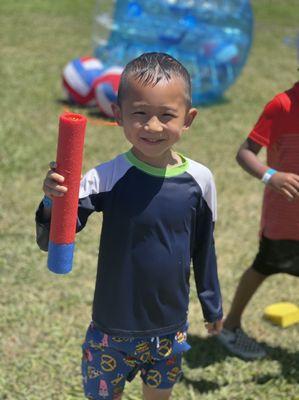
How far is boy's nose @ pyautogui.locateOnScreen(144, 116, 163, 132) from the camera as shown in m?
2.33

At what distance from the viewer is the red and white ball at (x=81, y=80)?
8156 mm

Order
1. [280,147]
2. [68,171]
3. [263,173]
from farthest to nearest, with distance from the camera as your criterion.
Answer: [280,147], [263,173], [68,171]

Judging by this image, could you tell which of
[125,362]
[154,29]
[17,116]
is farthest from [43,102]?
[125,362]

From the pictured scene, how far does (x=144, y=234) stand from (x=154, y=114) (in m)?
0.44

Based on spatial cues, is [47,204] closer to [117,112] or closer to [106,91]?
[117,112]

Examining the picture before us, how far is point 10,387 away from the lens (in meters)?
3.53

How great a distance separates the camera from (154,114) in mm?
2357

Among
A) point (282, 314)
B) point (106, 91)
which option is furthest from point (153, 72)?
point (106, 91)

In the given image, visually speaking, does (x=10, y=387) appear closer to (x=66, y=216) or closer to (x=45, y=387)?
(x=45, y=387)

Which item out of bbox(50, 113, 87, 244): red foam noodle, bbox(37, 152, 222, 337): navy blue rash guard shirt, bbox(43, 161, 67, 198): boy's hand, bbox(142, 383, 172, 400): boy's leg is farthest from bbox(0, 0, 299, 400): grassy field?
bbox(43, 161, 67, 198): boy's hand

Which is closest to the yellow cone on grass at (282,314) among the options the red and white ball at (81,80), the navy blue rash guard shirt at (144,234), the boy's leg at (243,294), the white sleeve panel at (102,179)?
the boy's leg at (243,294)

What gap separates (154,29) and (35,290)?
5105mm

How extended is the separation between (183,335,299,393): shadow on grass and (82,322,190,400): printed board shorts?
90 centimetres

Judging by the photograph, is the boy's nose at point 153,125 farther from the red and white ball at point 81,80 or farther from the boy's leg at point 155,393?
the red and white ball at point 81,80
